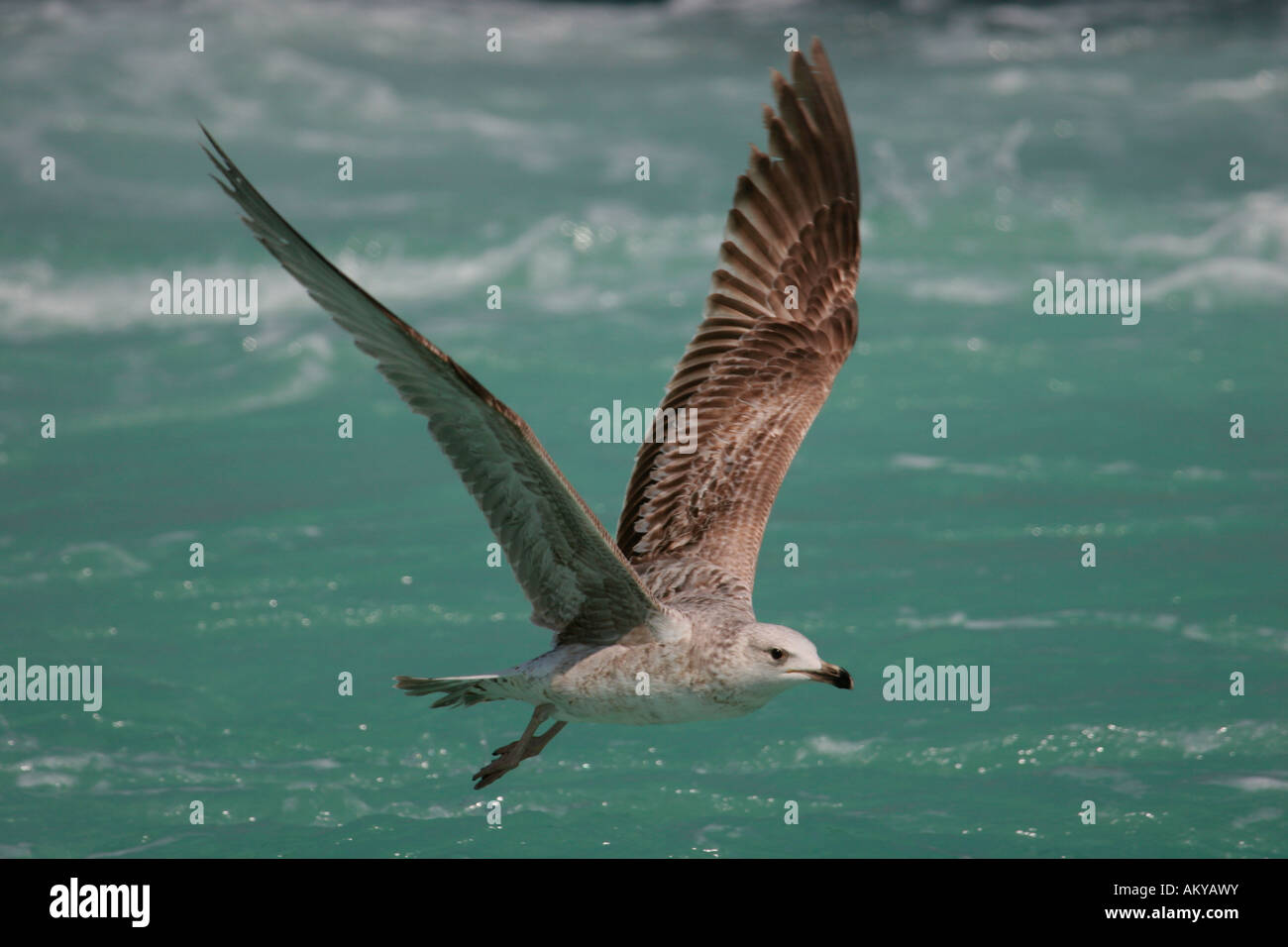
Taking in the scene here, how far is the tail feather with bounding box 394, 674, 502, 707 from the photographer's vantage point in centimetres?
768

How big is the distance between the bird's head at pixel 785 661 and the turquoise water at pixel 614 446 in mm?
2237

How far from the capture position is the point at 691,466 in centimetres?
906

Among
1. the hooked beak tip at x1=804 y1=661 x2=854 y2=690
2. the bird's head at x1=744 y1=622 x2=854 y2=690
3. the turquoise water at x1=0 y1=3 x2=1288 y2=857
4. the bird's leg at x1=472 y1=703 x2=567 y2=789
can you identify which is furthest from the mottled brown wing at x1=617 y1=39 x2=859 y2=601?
the turquoise water at x1=0 y1=3 x2=1288 y2=857

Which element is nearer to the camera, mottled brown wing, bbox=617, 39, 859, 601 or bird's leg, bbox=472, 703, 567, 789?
bird's leg, bbox=472, 703, 567, 789

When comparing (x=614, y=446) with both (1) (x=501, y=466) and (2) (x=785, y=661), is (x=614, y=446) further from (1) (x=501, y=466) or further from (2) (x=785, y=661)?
(1) (x=501, y=466)

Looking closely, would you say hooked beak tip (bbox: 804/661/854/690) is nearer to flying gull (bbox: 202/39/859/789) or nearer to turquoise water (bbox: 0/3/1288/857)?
flying gull (bbox: 202/39/859/789)

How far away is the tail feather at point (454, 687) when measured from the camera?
7.68 meters

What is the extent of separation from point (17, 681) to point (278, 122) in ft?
58.3

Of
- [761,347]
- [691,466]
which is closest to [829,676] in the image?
[691,466]

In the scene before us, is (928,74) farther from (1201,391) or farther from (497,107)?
(1201,391)

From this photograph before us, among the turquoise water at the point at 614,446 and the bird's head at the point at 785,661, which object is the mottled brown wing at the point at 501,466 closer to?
the bird's head at the point at 785,661

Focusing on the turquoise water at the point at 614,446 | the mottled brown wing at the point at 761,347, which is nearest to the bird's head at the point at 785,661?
the mottled brown wing at the point at 761,347

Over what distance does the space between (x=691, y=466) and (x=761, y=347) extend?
99 centimetres

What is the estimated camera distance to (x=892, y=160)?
2623cm
